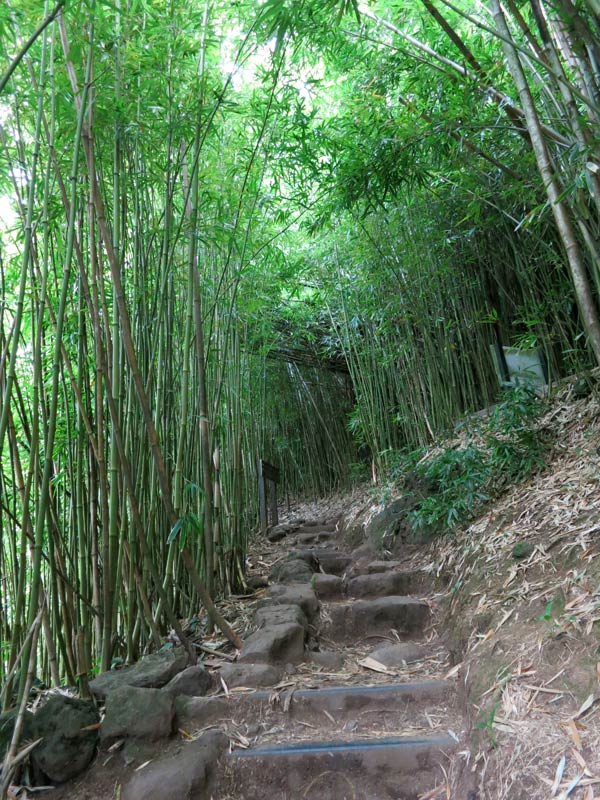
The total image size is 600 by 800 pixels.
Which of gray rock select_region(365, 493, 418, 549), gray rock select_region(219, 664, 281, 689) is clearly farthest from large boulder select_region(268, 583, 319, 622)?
gray rock select_region(365, 493, 418, 549)

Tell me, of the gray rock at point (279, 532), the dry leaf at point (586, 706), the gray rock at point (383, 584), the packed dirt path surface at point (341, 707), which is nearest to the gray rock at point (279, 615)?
the packed dirt path surface at point (341, 707)

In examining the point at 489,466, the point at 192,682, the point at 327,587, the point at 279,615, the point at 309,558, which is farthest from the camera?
the point at 309,558

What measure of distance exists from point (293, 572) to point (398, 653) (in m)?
1.05

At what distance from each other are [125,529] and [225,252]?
5.80 ft

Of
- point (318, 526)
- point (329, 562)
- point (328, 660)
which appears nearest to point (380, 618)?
point (328, 660)

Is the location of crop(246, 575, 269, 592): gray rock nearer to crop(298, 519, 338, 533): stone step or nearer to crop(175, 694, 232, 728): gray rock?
crop(175, 694, 232, 728): gray rock

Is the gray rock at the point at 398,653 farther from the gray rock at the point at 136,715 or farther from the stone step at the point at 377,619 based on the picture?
the gray rock at the point at 136,715

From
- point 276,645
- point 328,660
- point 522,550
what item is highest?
point 522,550

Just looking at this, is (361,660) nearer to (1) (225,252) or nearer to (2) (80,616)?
(2) (80,616)

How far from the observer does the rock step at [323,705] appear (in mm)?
1670

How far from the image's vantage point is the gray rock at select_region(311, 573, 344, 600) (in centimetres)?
284

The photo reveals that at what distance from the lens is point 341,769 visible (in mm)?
1474

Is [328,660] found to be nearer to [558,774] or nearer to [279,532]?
[558,774]

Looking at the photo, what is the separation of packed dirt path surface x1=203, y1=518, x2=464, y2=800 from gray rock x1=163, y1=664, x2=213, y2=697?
72mm
